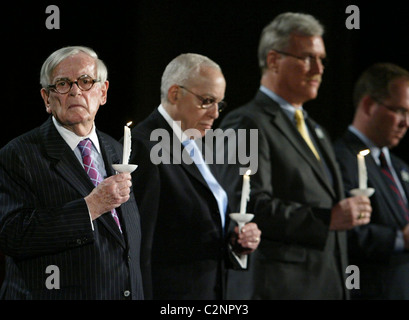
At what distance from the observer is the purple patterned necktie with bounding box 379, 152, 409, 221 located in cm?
345

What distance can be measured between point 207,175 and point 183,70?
50 centimetres

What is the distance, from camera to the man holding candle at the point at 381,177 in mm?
3297

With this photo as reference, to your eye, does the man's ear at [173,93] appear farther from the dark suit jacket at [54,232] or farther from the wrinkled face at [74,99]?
the dark suit jacket at [54,232]

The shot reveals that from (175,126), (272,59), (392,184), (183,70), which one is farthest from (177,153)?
(392,184)

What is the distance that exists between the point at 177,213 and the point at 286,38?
1.23m

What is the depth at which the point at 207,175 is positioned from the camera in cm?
269

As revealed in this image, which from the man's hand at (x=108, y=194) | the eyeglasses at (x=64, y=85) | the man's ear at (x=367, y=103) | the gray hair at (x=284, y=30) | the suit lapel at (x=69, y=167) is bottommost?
the man's hand at (x=108, y=194)

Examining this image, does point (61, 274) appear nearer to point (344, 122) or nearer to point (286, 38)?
point (286, 38)

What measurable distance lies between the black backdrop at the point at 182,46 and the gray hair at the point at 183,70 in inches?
7.0

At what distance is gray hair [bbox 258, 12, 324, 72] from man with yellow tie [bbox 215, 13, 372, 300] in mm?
32

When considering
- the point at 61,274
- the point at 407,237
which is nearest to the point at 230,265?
the point at 61,274

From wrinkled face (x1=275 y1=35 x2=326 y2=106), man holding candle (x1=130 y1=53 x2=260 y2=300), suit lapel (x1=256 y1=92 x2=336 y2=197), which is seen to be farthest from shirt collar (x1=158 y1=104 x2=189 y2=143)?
wrinkled face (x1=275 y1=35 x2=326 y2=106)

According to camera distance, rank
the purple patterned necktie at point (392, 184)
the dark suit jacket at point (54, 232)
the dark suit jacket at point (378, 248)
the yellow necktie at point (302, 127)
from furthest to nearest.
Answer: the purple patterned necktie at point (392, 184), the dark suit jacket at point (378, 248), the yellow necktie at point (302, 127), the dark suit jacket at point (54, 232)

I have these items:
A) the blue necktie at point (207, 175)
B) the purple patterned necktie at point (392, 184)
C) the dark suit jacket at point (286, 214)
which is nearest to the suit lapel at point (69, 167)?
the blue necktie at point (207, 175)
